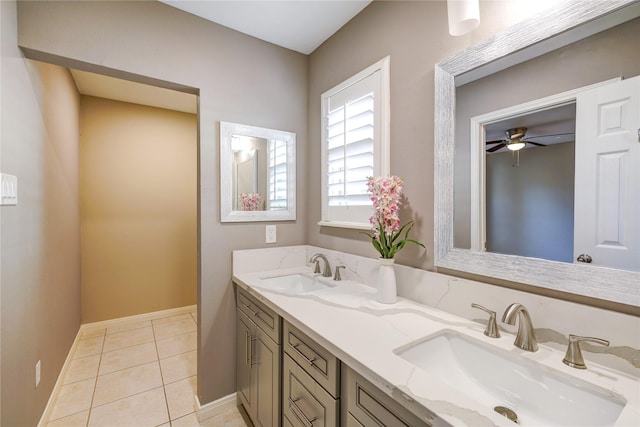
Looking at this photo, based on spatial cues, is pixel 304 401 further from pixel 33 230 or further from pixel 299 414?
pixel 33 230

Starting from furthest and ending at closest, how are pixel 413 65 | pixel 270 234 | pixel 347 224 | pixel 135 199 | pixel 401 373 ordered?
1. pixel 135 199
2. pixel 270 234
3. pixel 347 224
4. pixel 413 65
5. pixel 401 373

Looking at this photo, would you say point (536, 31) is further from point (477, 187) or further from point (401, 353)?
point (401, 353)

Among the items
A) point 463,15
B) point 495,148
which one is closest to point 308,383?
point 495,148

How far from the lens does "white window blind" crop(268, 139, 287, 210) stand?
6.52 feet

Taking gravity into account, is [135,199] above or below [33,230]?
above

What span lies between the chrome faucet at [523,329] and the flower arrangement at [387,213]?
0.48 m

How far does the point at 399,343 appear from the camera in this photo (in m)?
0.91

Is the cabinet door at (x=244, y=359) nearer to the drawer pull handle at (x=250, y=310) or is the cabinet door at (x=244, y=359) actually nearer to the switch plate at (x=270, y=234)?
the drawer pull handle at (x=250, y=310)

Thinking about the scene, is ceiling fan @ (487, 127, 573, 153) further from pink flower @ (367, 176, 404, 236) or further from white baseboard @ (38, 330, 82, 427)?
white baseboard @ (38, 330, 82, 427)

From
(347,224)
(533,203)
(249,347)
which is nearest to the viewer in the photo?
(533,203)

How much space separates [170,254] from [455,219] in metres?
3.25

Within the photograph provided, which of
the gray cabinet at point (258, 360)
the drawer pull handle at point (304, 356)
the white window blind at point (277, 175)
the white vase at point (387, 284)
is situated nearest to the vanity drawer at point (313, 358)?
the drawer pull handle at point (304, 356)

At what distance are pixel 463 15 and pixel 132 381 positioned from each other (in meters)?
3.02

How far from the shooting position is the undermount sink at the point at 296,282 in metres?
1.79
